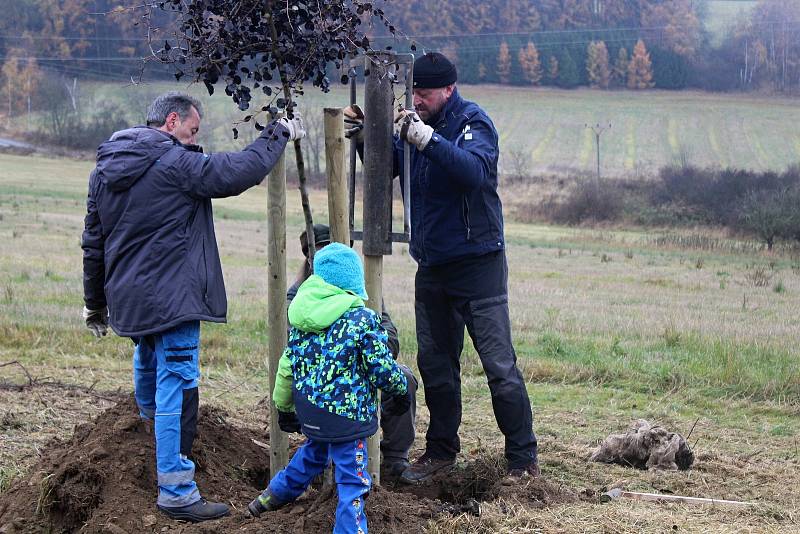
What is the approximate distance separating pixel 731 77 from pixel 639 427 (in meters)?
81.5

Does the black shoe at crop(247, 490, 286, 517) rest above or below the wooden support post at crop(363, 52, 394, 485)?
below

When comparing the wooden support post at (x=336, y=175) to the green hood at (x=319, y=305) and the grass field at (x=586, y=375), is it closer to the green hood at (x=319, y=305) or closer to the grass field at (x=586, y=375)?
the green hood at (x=319, y=305)

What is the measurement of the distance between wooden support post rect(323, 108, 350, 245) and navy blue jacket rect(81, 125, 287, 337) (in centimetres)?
32

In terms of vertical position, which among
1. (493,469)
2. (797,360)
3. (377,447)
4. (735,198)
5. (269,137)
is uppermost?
(269,137)

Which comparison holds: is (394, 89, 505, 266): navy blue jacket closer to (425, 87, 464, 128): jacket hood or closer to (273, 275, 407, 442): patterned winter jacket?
(425, 87, 464, 128): jacket hood

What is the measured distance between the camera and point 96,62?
64.5 metres

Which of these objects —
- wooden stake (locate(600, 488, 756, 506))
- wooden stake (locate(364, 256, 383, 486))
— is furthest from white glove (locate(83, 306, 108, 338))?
wooden stake (locate(600, 488, 756, 506))

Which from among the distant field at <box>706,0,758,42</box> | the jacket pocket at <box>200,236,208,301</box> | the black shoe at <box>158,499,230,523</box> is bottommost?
the black shoe at <box>158,499,230,523</box>

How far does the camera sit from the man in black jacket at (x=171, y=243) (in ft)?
15.0

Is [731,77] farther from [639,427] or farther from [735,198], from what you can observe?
[639,427]

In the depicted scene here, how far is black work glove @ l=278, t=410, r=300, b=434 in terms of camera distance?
4.71m

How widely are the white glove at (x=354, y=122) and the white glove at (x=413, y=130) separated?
34cm

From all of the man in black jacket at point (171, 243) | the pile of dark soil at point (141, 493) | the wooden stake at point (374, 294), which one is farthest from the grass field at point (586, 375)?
the man in black jacket at point (171, 243)

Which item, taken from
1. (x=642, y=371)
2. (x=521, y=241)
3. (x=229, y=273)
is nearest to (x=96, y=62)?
(x=521, y=241)
